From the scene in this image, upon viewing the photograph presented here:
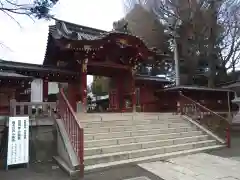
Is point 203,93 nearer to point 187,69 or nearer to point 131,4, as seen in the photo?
point 187,69

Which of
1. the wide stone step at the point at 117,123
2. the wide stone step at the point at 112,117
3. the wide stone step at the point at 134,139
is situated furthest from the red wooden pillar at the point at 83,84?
the wide stone step at the point at 134,139

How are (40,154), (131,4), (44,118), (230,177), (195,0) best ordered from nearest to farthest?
(230,177) → (40,154) → (44,118) → (195,0) → (131,4)

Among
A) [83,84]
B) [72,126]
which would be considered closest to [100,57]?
[83,84]

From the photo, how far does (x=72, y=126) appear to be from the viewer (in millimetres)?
6945

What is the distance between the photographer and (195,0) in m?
18.4

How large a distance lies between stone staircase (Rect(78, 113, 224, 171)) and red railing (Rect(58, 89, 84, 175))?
0.42 meters

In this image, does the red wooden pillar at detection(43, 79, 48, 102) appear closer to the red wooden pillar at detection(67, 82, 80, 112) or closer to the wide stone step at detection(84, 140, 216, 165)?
the red wooden pillar at detection(67, 82, 80, 112)

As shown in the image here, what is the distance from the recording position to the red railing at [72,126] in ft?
19.8

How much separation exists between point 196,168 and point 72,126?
145 inches

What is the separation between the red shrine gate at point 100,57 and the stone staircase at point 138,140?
328cm

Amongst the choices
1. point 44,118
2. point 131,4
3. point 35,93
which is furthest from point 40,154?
point 131,4

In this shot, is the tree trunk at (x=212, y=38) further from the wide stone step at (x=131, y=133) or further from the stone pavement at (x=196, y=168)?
the stone pavement at (x=196, y=168)

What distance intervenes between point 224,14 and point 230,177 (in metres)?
15.5

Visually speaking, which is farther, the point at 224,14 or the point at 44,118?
the point at 224,14
